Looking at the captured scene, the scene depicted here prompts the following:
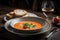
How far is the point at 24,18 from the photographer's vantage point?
59.2 inches

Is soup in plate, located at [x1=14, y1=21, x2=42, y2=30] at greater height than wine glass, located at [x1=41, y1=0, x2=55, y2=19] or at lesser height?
lesser

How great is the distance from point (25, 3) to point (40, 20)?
127 cm

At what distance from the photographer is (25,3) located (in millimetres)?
2721

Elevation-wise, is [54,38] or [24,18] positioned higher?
[24,18]

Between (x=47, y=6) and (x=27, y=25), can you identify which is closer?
(x=27, y=25)

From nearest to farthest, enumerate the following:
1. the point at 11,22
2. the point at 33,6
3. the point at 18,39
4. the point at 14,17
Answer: the point at 18,39
the point at 11,22
the point at 14,17
the point at 33,6

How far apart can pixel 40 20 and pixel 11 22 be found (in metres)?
0.25

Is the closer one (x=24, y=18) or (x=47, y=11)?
(x=24, y=18)

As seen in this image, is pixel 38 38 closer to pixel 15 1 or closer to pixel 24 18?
pixel 24 18

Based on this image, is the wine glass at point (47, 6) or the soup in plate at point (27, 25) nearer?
the soup in plate at point (27, 25)

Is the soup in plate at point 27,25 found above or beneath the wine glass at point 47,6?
beneath

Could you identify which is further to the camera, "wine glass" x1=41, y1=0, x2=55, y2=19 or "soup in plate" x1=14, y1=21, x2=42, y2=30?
"wine glass" x1=41, y1=0, x2=55, y2=19

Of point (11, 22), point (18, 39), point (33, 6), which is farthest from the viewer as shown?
point (33, 6)

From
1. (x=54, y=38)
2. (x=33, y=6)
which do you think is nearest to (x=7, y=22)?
(x=54, y=38)
